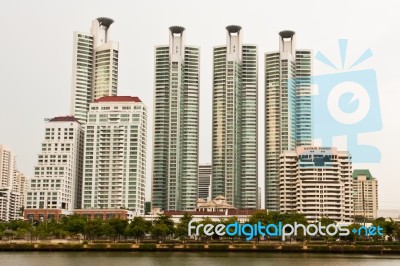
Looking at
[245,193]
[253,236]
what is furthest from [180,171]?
[253,236]

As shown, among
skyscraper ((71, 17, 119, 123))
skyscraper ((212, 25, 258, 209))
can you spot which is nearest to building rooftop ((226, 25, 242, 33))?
skyscraper ((212, 25, 258, 209))

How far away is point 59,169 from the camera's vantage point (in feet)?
441

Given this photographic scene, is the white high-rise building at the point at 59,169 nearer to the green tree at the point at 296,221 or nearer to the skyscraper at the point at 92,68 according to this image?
the skyscraper at the point at 92,68

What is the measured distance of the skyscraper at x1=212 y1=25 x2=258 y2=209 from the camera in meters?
151

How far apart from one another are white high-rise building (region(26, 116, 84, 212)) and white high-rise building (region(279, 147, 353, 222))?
152 ft

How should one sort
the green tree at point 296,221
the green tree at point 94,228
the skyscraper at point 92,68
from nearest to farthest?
the green tree at point 296,221
the green tree at point 94,228
the skyscraper at point 92,68

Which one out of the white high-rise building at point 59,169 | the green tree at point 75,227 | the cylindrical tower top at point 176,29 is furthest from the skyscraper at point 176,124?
the green tree at point 75,227

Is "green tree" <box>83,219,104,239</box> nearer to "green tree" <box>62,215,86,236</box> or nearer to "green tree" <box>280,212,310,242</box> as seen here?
"green tree" <box>62,215,86,236</box>

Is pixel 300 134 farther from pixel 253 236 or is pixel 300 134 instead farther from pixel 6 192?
pixel 6 192

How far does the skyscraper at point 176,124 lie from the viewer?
149m

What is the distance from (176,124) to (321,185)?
37.8 metres

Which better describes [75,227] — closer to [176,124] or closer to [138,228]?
[138,228]

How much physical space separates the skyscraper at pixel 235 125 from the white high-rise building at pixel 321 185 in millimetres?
14035

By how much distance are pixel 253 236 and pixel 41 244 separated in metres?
31.2
